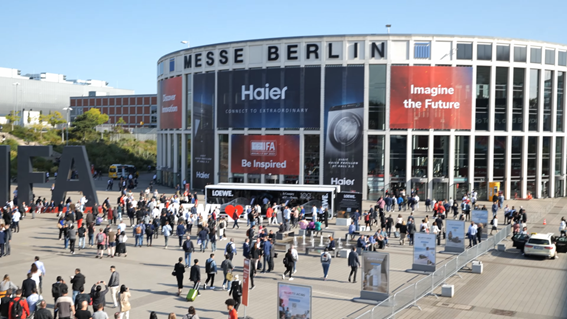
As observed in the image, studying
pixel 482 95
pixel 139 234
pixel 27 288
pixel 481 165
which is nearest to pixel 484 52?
pixel 482 95

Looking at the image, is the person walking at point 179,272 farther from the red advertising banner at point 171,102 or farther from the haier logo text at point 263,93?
the red advertising banner at point 171,102

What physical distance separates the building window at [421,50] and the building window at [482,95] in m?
5.31

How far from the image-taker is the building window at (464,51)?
5403cm

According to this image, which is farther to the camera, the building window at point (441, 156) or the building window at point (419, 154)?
the building window at point (441, 156)

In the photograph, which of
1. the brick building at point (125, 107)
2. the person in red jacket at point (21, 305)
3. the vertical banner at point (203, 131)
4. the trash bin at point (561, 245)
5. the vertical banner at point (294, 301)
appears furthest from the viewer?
the brick building at point (125, 107)

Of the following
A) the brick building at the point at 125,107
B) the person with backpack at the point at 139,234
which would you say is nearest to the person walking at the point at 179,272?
the person with backpack at the point at 139,234

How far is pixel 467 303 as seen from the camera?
65.5 ft

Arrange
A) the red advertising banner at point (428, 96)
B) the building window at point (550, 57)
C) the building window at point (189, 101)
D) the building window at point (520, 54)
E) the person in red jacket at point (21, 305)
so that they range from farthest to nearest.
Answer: the building window at point (189, 101), the building window at point (550, 57), the building window at point (520, 54), the red advertising banner at point (428, 96), the person in red jacket at point (21, 305)

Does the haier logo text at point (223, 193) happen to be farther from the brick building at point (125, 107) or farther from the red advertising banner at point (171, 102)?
the brick building at point (125, 107)

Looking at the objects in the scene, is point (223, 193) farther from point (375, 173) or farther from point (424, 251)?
point (424, 251)

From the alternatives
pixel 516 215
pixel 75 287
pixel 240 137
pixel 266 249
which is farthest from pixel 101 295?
pixel 240 137

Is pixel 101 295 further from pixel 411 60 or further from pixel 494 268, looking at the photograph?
pixel 411 60

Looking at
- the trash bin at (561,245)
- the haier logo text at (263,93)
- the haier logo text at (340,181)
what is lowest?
the trash bin at (561,245)

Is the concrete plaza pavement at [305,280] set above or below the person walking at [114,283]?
below
